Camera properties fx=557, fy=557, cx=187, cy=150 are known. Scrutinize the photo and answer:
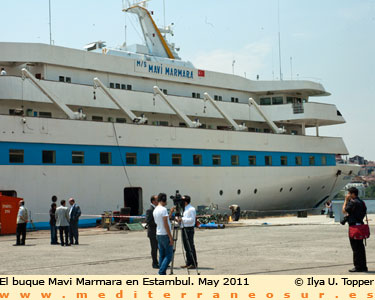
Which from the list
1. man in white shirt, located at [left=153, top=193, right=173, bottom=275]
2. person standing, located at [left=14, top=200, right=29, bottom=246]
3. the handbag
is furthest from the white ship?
the handbag

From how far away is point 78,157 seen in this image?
25.3m

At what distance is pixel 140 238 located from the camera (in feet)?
64.1

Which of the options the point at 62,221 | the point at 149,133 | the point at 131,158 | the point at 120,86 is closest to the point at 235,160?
the point at 149,133

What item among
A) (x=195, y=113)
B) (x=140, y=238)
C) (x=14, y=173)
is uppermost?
(x=195, y=113)

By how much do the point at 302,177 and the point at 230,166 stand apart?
21.6ft

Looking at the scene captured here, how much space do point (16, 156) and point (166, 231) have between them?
1516cm

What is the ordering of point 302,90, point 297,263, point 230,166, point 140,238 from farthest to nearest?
point 302,90, point 230,166, point 140,238, point 297,263

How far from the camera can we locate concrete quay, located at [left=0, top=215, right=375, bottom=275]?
11.1 meters

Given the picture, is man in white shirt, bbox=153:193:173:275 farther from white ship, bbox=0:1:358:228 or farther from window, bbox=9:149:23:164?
window, bbox=9:149:23:164

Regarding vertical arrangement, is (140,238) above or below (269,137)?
below

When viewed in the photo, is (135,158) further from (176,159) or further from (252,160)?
(252,160)

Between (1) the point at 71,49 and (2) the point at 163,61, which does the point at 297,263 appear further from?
(2) the point at 163,61
